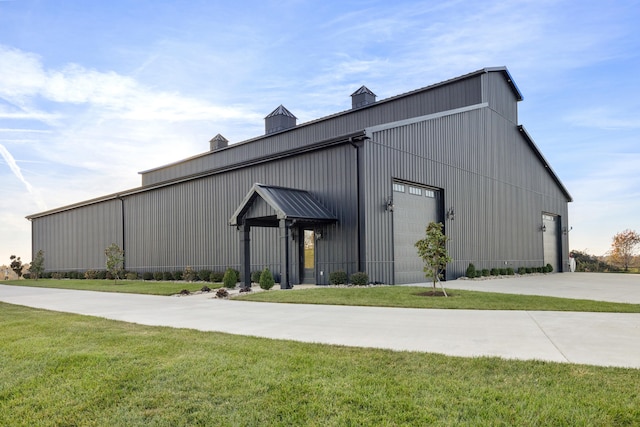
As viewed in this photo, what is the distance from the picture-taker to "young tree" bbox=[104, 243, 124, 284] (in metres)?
28.2

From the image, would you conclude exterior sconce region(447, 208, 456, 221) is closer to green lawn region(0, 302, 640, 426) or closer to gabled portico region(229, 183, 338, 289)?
gabled portico region(229, 183, 338, 289)

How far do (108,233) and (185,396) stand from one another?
3311cm

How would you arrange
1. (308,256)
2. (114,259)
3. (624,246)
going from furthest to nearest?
1. (624,246)
2. (114,259)
3. (308,256)

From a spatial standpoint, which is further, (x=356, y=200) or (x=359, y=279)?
(x=356, y=200)

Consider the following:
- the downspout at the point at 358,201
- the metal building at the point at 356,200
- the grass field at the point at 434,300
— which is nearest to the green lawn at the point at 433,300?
the grass field at the point at 434,300

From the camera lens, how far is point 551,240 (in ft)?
125

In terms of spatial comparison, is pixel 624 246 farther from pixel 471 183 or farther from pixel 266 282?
pixel 266 282

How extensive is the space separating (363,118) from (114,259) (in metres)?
17.7

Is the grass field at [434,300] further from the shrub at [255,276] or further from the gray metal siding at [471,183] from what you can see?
the shrub at [255,276]

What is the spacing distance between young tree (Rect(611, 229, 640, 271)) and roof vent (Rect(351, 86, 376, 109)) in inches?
1314

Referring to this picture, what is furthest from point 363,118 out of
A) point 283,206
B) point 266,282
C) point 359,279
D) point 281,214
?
point 266,282

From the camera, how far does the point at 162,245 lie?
29672mm

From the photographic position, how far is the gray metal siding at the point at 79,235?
34.7m

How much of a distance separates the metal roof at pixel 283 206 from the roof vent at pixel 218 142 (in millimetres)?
19041
